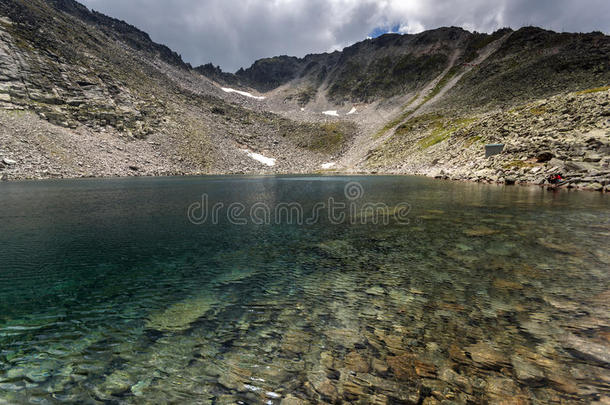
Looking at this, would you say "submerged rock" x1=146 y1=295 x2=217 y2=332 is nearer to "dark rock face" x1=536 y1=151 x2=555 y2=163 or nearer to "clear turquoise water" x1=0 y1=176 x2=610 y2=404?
"clear turquoise water" x1=0 y1=176 x2=610 y2=404

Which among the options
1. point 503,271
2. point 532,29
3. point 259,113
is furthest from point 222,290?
point 532,29

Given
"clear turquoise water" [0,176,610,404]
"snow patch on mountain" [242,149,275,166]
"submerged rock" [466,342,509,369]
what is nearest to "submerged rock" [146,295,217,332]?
"clear turquoise water" [0,176,610,404]

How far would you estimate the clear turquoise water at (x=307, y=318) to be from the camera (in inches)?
222

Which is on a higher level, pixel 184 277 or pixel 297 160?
pixel 297 160

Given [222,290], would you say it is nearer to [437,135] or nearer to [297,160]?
[437,135]

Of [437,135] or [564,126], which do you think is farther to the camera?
[437,135]

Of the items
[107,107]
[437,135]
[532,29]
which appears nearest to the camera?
[437,135]

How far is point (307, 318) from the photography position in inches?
324

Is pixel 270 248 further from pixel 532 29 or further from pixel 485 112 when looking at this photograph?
pixel 532 29

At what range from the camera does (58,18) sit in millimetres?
132125

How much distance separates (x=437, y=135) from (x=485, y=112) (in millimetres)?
20687

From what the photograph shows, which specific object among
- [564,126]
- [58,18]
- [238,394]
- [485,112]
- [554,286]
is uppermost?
[58,18]

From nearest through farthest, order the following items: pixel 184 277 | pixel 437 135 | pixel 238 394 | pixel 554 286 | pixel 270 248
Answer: pixel 238 394 → pixel 554 286 → pixel 184 277 → pixel 270 248 → pixel 437 135

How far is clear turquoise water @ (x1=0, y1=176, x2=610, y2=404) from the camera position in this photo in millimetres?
5637
